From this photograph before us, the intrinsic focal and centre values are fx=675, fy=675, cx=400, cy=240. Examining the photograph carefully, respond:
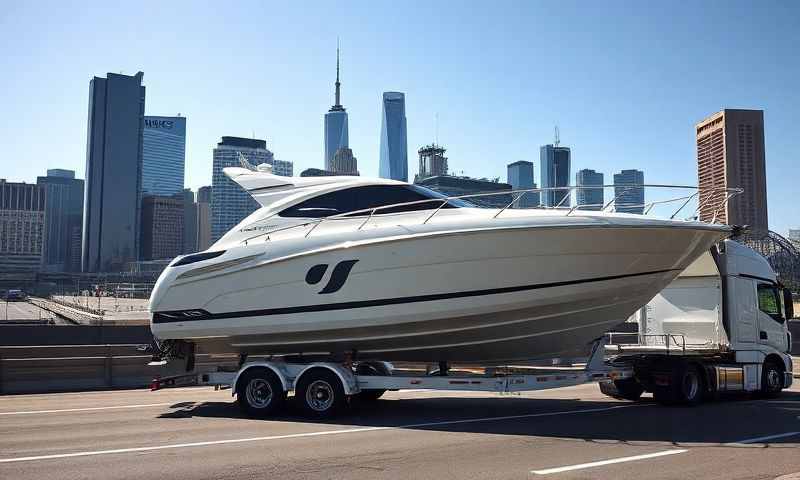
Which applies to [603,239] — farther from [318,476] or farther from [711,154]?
[711,154]

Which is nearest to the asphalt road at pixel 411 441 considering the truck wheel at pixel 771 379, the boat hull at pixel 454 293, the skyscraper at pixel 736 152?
the truck wheel at pixel 771 379

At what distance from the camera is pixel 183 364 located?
12070 millimetres

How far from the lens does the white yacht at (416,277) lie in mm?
9391

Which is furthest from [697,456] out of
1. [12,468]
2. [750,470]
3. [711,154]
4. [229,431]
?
[711,154]

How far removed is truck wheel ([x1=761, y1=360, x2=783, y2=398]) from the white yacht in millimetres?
4152

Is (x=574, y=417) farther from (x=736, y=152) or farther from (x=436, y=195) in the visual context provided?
(x=736, y=152)

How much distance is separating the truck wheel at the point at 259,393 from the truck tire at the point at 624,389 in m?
6.08

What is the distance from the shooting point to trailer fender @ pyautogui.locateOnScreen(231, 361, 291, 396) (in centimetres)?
1023

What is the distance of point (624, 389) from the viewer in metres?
12.4

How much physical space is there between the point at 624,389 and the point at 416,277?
5242 millimetres

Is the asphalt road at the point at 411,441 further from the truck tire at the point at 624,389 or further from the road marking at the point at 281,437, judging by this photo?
the truck tire at the point at 624,389

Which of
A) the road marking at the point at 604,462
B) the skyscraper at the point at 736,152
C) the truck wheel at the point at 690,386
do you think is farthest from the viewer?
the skyscraper at the point at 736,152

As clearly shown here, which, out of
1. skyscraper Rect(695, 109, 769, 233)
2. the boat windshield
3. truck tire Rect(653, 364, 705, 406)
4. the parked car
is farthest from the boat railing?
skyscraper Rect(695, 109, 769, 233)

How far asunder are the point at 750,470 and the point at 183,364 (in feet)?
30.2
